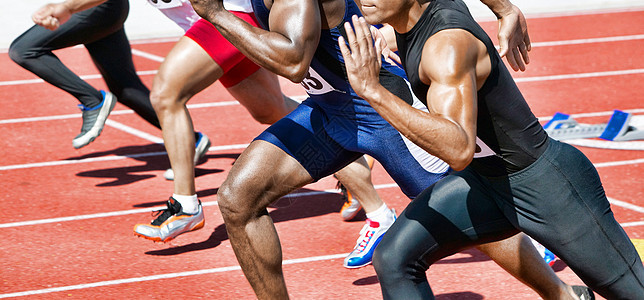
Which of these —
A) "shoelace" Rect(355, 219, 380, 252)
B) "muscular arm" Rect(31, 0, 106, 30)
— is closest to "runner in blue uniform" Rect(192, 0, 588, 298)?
"shoelace" Rect(355, 219, 380, 252)

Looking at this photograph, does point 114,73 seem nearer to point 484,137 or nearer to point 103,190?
point 103,190

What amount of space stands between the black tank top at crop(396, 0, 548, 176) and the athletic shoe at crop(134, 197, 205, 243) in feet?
7.11

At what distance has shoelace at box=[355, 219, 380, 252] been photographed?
4.48 metres

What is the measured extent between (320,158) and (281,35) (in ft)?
2.24

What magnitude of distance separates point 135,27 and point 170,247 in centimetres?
777

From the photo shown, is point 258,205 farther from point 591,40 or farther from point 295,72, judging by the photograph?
point 591,40

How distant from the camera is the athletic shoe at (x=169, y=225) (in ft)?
15.1

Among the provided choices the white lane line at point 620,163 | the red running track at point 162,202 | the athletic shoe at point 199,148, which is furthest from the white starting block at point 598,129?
the athletic shoe at point 199,148

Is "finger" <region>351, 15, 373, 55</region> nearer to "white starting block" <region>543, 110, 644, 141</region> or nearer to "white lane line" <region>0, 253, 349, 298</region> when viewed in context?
"white lane line" <region>0, 253, 349, 298</region>

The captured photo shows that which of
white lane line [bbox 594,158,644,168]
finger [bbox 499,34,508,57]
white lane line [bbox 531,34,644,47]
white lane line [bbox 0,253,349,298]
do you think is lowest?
white lane line [bbox 531,34,644,47]

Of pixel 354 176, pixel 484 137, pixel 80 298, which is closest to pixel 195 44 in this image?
pixel 354 176

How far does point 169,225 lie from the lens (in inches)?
183

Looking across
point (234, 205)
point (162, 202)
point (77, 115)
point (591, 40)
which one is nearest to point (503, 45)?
point (234, 205)

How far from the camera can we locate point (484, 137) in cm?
280
